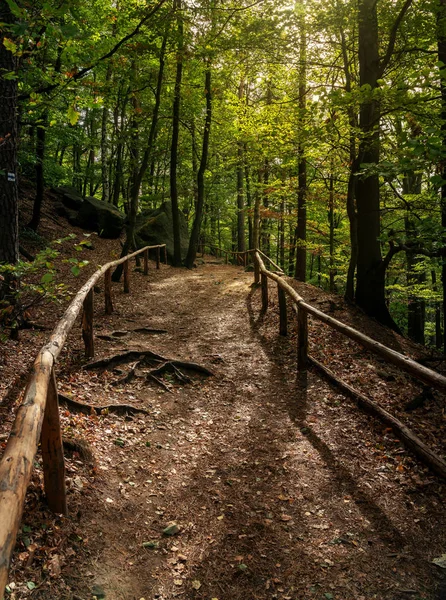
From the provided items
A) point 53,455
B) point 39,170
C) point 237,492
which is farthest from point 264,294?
point 39,170

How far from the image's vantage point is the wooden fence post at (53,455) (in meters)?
3.00

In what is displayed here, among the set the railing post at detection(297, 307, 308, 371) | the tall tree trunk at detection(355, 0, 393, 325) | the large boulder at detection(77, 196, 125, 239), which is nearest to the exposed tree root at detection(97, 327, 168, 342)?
the railing post at detection(297, 307, 308, 371)

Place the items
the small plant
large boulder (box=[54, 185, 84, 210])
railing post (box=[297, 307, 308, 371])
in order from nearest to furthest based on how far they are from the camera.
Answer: the small plant, railing post (box=[297, 307, 308, 371]), large boulder (box=[54, 185, 84, 210])

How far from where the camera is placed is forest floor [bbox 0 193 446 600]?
2965mm

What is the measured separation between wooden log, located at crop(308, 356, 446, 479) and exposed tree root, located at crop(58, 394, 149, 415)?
310 centimetres

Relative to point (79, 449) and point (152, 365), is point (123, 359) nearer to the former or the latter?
point (152, 365)

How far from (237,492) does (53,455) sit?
198cm

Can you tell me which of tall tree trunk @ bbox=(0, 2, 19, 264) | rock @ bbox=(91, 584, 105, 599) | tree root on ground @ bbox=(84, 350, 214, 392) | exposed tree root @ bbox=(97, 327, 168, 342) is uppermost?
tall tree trunk @ bbox=(0, 2, 19, 264)

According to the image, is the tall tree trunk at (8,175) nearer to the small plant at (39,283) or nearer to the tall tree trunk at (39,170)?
the small plant at (39,283)

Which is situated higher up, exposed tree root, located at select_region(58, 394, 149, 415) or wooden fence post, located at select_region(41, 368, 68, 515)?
wooden fence post, located at select_region(41, 368, 68, 515)

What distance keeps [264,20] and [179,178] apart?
19.9 metres

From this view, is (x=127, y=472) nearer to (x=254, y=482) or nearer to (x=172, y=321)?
(x=254, y=482)

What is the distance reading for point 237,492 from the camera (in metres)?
4.12

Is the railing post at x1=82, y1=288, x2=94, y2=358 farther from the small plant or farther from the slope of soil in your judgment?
the small plant
